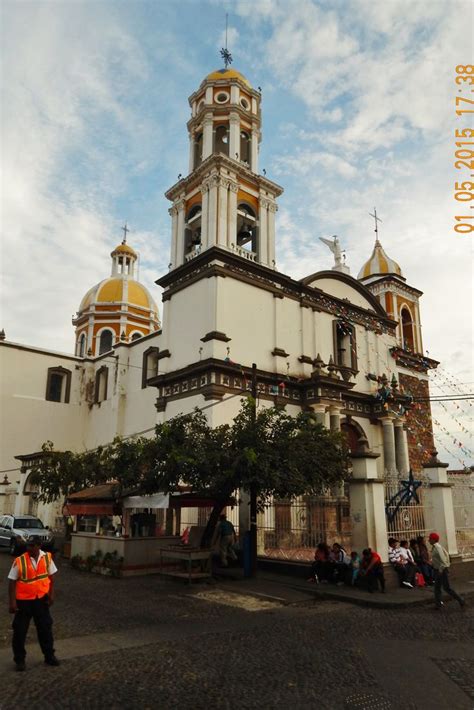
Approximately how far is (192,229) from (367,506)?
651 inches

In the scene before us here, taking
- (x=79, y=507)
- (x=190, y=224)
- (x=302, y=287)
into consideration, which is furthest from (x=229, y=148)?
(x=79, y=507)

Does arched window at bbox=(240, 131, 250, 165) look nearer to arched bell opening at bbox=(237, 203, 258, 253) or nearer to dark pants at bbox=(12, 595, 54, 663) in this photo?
arched bell opening at bbox=(237, 203, 258, 253)

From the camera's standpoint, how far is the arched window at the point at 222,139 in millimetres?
26239

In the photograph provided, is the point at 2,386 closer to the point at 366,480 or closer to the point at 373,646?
the point at 366,480

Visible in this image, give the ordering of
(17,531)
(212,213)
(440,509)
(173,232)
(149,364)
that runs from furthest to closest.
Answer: (149,364) < (173,232) < (212,213) < (17,531) < (440,509)

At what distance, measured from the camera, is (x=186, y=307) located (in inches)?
901

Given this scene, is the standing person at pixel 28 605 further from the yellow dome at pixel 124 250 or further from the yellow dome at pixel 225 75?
the yellow dome at pixel 124 250

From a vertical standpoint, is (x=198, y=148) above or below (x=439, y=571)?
above

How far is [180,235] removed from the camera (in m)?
25.3

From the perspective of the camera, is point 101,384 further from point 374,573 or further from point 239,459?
point 374,573

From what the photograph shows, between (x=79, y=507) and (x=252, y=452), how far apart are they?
282 inches

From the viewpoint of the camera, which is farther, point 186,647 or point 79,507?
point 79,507

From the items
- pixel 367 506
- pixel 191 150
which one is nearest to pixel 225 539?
pixel 367 506

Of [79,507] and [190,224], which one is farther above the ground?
[190,224]
